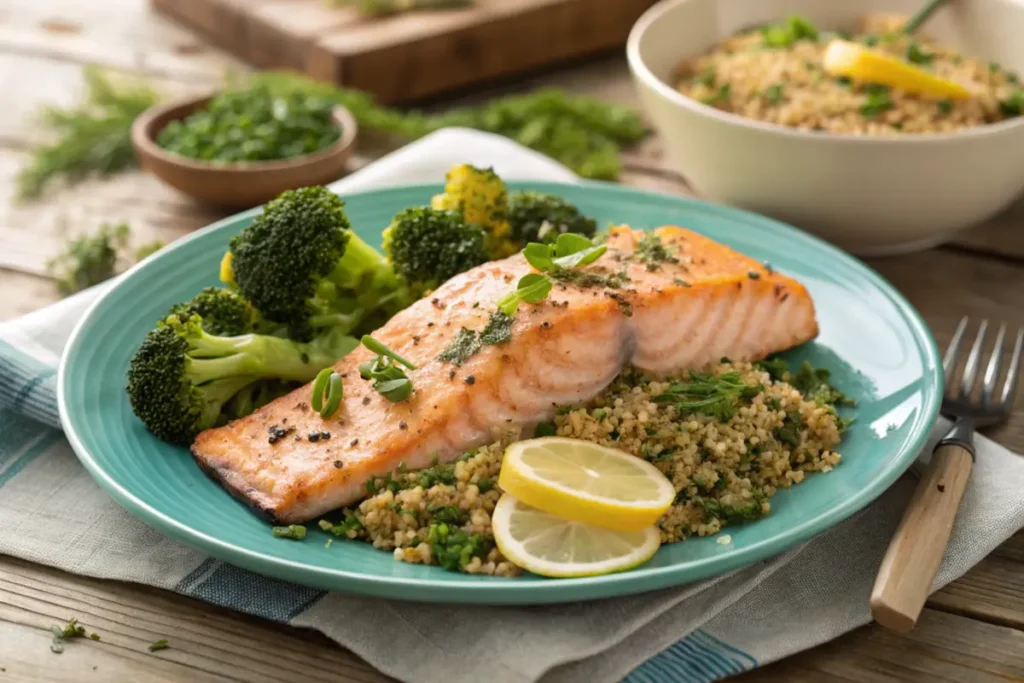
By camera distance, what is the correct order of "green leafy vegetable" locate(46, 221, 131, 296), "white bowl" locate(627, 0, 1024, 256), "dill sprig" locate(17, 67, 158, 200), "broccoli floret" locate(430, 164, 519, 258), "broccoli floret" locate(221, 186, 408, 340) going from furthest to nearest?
"dill sprig" locate(17, 67, 158, 200) < "green leafy vegetable" locate(46, 221, 131, 296) < "white bowl" locate(627, 0, 1024, 256) < "broccoli floret" locate(430, 164, 519, 258) < "broccoli floret" locate(221, 186, 408, 340)

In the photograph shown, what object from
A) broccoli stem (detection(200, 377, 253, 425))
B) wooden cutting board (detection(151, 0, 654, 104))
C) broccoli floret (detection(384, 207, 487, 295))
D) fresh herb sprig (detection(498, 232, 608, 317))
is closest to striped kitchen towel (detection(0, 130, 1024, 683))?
broccoli stem (detection(200, 377, 253, 425))

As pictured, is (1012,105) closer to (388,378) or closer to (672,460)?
(672,460)

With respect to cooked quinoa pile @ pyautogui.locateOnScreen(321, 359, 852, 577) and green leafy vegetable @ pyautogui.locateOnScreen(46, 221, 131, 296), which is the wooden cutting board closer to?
green leafy vegetable @ pyautogui.locateOnScreen(46, 221, 131, 296)

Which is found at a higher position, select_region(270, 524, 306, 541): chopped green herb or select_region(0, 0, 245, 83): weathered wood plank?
select_region(270, 524, 306, 541): chopped green herb

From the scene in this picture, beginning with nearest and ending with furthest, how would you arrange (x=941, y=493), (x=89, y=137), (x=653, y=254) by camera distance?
(x=941, y=493), (x=653, y=254), (x=89, y=137)

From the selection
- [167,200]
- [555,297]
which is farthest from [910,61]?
[167,200]

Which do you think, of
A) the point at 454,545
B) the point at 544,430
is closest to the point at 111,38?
the point at 544,430

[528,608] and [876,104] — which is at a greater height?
A: [876,104]

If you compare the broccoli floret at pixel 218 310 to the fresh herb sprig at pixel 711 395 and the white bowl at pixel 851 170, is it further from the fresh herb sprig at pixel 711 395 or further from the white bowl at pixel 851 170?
the white bowl at pixel 851 170
